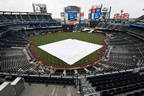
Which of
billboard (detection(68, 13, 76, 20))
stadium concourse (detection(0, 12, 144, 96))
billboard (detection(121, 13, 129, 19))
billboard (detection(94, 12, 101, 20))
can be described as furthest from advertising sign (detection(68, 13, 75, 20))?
stadium concourse (detection(0, 12, 144, 96))

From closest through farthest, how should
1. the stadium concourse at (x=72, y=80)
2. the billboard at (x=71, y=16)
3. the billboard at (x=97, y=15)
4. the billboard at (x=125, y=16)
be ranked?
the stadium concourse at (x=72, y=80) → the billboard at (x=71, y=16) → the billboard at (x=125, y=16) → the billboard at (x=97, y=15)

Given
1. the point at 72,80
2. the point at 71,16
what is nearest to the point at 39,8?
the point at 71,16

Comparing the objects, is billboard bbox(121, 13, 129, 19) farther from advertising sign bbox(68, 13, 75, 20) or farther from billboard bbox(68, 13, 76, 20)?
advertising sign bbox(68, 13, 75, 20)

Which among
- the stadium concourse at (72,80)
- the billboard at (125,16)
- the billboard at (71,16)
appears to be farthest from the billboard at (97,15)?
the stadium concourse at (72,80)

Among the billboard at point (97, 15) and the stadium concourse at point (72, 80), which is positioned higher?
the billboard at point (97, 15)

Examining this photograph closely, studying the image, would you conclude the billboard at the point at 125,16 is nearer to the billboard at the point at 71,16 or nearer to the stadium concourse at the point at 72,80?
the billboard at the point at 71,16

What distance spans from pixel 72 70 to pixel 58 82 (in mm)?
7110

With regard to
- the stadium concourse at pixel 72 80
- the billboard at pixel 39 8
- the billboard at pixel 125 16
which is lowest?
the stadium concourse at pixel 72 80

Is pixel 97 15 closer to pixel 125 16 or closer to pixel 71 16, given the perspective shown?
pixel 71 16

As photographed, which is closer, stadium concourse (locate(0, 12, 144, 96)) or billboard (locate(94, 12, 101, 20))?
stadium concourse (locate(0, 12, 144, 96))

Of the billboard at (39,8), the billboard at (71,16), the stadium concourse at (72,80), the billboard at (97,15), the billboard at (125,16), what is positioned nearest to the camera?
the stadium concourse at (72,80)

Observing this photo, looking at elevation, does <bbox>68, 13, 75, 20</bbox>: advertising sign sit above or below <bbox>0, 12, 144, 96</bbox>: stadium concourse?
above

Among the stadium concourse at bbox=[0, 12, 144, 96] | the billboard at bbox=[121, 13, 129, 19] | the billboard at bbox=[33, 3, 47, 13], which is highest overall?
the billboard at bbox=[33, 3, 47, 13]

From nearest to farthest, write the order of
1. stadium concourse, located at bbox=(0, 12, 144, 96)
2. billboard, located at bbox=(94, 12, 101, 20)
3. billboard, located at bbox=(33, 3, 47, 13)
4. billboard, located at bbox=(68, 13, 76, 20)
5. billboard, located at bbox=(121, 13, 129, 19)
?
stadium concourse, located at bbox=(0, 12, 144, 96), billboard, located at bbox=(33, 3, 47, 13), billboard, located at bbox=(68, 13, 76, 20), billboard, located at bbox=(121, 13, 129, 19), billboard, located at bbox=(94, 12, 101, 20)
